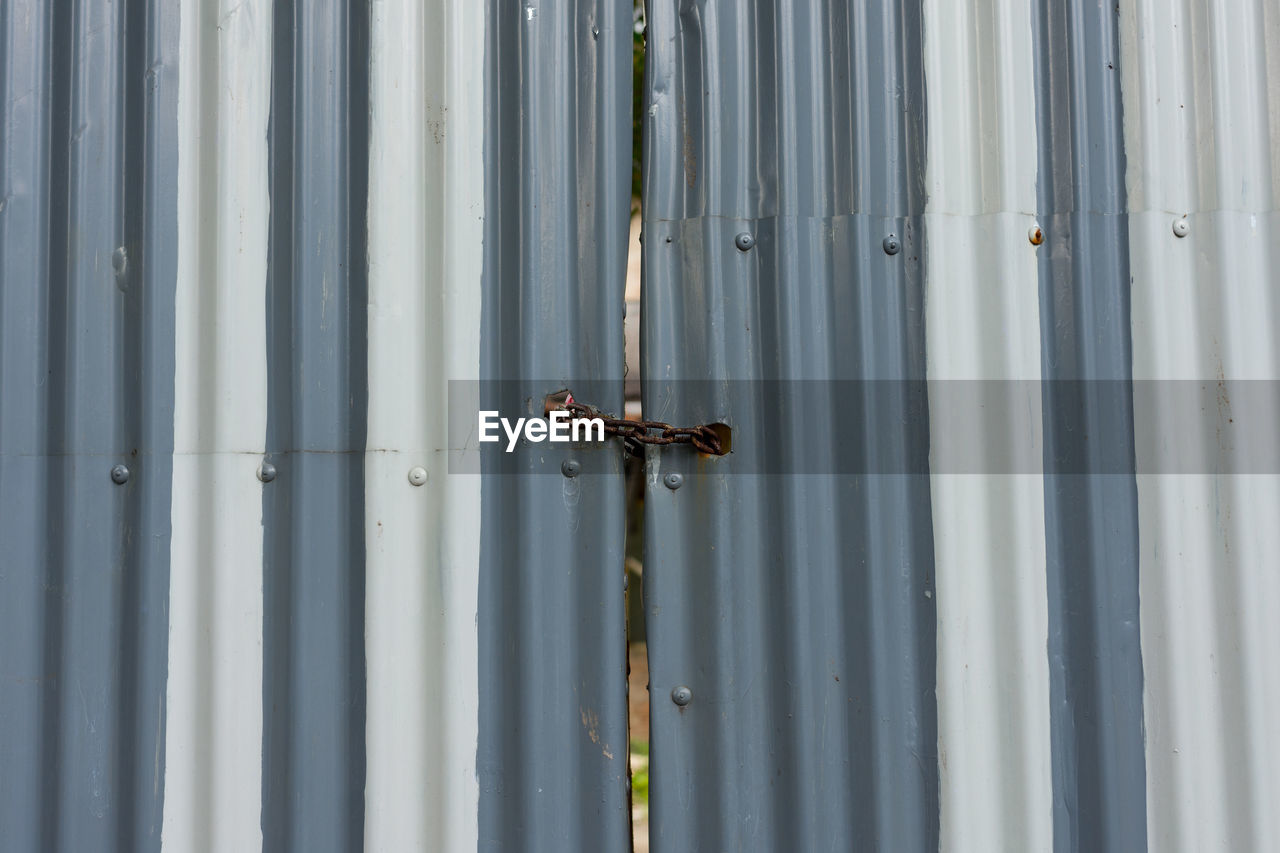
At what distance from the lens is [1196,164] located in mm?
1485

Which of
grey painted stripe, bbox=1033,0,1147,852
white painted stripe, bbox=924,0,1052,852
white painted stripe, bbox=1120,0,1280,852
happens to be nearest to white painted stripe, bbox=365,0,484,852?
white painted stripe, bbox=924,0,1052,852

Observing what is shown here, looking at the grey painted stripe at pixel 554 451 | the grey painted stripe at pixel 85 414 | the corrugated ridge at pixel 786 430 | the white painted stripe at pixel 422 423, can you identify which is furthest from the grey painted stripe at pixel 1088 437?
the grey painted stripe at pixel 85 414

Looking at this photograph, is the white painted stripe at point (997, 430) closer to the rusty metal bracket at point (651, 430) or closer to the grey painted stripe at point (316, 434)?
the rusty metal bracket at point (651, 430)

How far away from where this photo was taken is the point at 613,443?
4.76 ft

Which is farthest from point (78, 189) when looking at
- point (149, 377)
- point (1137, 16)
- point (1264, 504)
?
point (1264, 504)

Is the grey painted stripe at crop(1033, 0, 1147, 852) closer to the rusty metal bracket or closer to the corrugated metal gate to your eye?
the corrugated metal gate

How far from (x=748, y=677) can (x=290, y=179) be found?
3.72 ft

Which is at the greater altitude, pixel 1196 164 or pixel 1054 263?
pixel 1196 164

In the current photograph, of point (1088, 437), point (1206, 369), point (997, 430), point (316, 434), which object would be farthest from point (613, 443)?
point (1206, 369)

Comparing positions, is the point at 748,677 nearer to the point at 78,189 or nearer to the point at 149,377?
the point at 149,377

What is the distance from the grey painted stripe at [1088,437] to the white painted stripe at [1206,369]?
0.10 ft

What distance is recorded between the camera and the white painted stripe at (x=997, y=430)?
1.43 meters

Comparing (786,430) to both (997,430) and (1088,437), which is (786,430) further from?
(1088,437)

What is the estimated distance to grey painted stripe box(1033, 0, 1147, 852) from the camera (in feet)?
4.70
